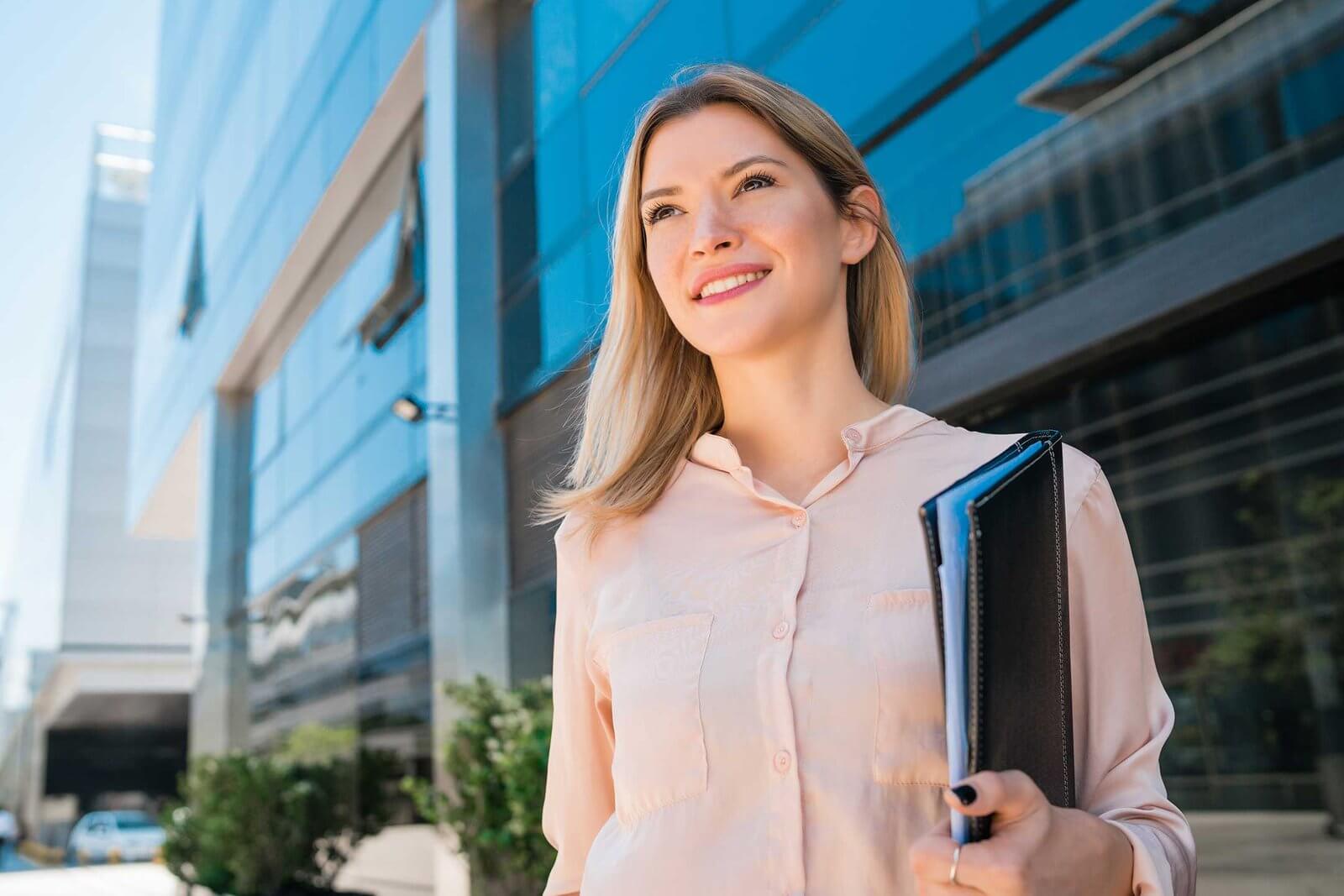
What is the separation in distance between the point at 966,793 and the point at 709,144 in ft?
3.17

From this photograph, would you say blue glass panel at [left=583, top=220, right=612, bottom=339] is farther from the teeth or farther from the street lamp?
the teeth

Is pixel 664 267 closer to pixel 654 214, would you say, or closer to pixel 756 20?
A: pixel 654 214

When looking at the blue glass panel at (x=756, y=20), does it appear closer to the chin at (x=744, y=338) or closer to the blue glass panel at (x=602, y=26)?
the blue glass panel at (x=602, y=26)

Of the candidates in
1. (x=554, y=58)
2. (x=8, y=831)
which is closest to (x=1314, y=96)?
(x=554, y=58)

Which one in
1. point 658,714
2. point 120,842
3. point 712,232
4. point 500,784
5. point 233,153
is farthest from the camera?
point 120,842

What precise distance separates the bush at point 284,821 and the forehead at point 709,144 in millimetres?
10343

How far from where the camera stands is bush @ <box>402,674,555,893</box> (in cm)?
652

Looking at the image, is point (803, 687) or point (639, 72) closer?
point (803, 687)

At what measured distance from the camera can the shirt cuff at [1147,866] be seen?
1.09 metres

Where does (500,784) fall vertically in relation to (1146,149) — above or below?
below

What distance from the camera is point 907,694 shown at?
1.30 m

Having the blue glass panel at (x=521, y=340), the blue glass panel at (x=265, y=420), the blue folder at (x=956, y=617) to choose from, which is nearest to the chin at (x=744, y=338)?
the blue folder at (x=956, y=617)

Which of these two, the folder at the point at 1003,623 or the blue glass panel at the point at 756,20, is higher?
the blue glass panel at the point at 756,20

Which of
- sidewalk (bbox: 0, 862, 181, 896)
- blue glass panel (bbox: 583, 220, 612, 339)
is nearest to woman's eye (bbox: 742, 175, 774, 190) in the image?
blue glass panel (bbox: 583, 220, 612, 339)
